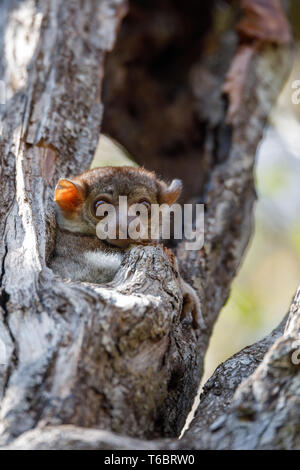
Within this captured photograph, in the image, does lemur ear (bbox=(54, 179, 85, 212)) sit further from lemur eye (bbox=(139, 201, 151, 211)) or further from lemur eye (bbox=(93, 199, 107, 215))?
lemur eye (bbox=(139, 201, 151, 211))

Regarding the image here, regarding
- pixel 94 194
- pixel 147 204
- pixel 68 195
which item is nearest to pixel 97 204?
pixel 94 194

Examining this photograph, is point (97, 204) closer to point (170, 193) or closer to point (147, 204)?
point (147, 204)

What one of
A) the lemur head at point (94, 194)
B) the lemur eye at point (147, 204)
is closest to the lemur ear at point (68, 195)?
the lemur head at point (94, 194)

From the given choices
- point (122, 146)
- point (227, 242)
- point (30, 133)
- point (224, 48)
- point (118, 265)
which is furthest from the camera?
point (122, 146)

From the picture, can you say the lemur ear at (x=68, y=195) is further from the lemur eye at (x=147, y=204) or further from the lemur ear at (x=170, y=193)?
the lemur ear at (x=170, y=193)

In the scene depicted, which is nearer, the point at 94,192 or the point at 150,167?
the point at 94,192

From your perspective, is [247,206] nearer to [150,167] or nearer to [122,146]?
[150,167]

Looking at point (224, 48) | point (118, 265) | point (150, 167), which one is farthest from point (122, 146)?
point (118, 265)
